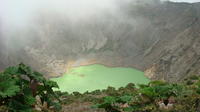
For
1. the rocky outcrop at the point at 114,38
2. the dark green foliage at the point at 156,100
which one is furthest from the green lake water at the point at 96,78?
the dark green foliage at the point at 156,100

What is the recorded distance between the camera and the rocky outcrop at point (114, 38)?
6397 centimetres

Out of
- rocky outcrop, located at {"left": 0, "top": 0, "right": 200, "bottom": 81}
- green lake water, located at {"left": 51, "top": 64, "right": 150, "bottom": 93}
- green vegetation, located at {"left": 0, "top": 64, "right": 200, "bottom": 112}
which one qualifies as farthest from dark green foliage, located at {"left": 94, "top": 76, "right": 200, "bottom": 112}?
rocky outcrop, located at {"left": 0, "top": 0, "right": 200, "bottom": 81}

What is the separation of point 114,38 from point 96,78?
20.7m

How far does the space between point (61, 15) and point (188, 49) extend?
29185mm

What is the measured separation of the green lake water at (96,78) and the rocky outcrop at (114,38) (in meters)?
→ 2.49

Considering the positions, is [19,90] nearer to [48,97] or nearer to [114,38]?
[48,97]

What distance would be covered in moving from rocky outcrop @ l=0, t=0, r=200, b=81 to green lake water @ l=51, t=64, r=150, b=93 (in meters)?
2.49

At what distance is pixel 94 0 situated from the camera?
81188 mm

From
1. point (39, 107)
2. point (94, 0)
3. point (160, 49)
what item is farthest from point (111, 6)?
point (39, 107)

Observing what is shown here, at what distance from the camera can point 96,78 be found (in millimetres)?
55594

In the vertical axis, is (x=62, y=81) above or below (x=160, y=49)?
below

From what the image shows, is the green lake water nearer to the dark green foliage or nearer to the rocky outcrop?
the rocky outcrop

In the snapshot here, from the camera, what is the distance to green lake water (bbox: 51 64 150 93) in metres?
51.6

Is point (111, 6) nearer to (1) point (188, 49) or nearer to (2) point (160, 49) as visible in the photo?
(2) point (160, 49)
